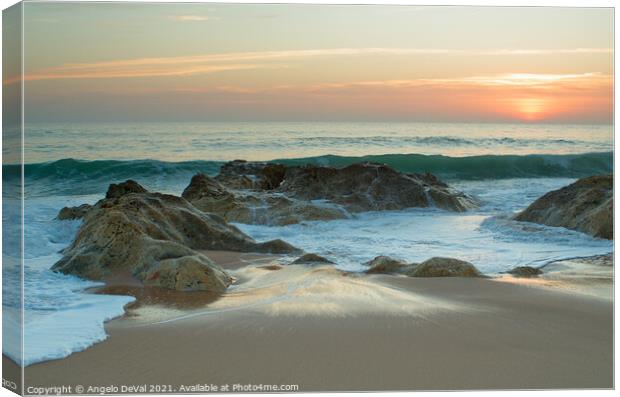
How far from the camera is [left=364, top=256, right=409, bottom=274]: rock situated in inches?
214

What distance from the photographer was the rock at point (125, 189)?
6.58m

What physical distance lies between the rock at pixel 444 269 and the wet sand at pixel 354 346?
479 mm

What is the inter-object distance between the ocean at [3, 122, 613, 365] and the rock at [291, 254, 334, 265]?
0.09 meters

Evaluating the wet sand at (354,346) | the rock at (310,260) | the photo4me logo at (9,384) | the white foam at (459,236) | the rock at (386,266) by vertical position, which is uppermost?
the white foam at (459,236)

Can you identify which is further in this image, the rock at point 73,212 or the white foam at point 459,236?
the rock at point 73,212

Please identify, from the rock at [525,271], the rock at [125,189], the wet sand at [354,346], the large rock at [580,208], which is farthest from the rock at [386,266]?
the rock at [125,189]

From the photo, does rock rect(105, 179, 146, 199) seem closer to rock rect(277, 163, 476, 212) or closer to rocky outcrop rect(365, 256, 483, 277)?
rock rect(277, 163, 476, 212)

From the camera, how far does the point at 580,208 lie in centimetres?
612

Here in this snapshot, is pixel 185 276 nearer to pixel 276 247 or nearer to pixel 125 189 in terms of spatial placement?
pixel 276 247

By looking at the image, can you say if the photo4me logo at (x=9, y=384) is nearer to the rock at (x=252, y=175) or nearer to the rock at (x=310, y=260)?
the rock at (x=310, y=260)

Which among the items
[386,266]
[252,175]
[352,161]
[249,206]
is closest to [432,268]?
[386,266]

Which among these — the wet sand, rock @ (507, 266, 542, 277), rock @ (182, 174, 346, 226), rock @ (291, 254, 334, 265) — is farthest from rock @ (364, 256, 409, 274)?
rock @ (182, 174, 346, 226)

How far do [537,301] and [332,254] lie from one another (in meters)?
1.54

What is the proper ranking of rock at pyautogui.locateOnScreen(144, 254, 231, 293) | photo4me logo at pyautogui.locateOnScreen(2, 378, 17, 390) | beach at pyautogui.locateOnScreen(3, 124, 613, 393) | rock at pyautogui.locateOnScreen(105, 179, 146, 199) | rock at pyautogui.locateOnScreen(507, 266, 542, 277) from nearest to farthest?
photo4me logo at pyautogui.locateOnScreen(2, 378, 17, 390), beach at pyautogui.locateOnScreen(3, 124, 613, 393), rock at pyautogui.locateOnScreen(144, 254, 231, 293), rock at pyautogui.locateOnScreen(507, 266, 542, 277), rock at pyautogui.locateOnScreen(105, 179, 146, 199)
